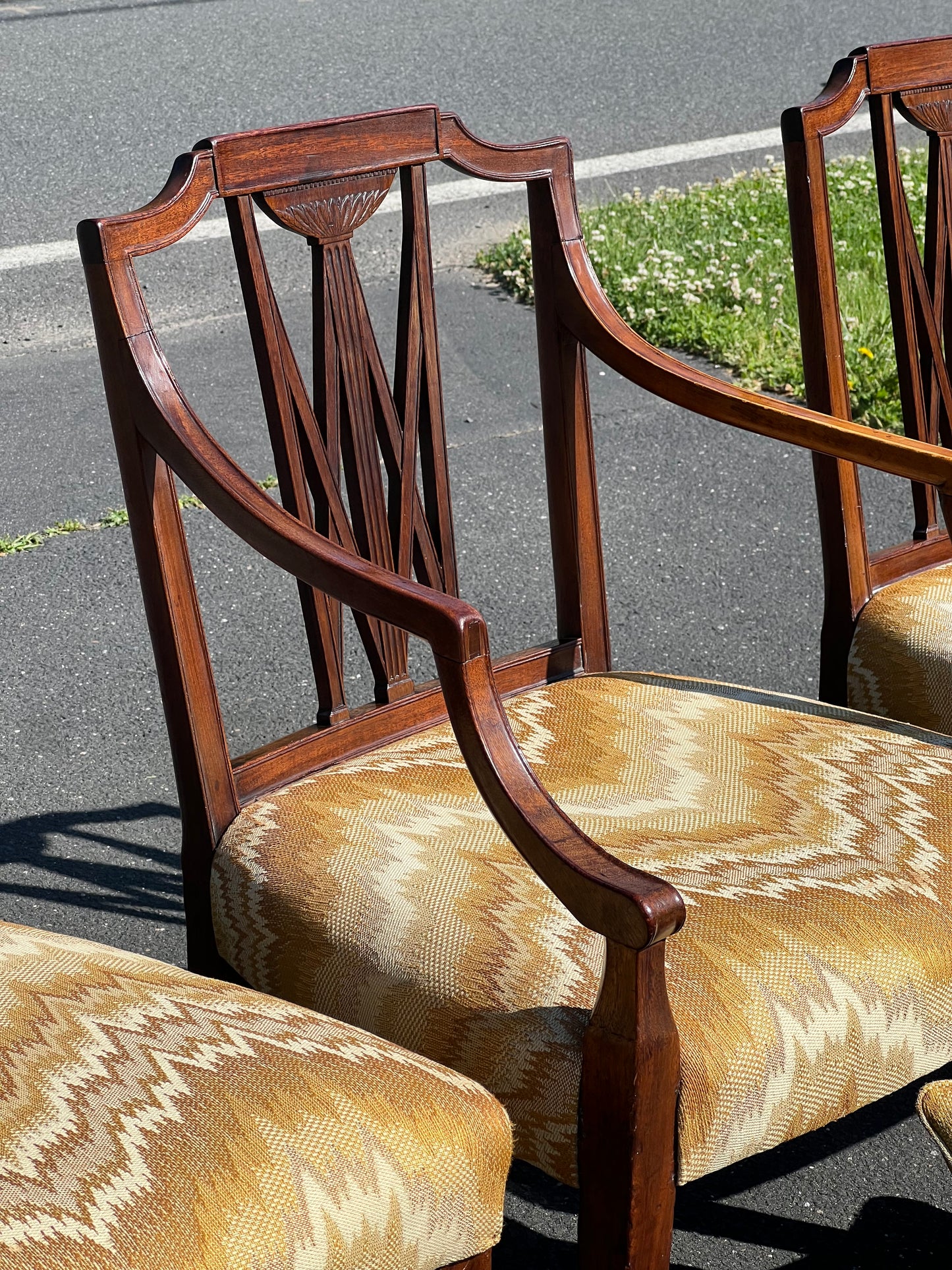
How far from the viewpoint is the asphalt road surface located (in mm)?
1569

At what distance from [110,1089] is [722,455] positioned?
8.84 ft

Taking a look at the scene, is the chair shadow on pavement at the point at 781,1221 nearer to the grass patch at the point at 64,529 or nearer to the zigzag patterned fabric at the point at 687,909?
the zigzag patterned fabric at the point at 687,909

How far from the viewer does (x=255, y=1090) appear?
916 millimetres

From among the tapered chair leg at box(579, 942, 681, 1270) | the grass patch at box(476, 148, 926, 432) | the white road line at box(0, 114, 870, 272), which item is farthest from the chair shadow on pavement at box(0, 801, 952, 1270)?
the white road line at box(0, 114, 870, 272)

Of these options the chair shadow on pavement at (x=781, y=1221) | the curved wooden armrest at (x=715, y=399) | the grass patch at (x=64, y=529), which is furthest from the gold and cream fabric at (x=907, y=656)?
the grass patch at (x=64, y=529)

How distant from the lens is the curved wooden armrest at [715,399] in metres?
1.36

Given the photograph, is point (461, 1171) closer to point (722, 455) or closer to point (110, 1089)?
Result: point (110, 1089)

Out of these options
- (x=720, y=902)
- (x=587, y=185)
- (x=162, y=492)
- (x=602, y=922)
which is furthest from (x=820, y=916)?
(x=587, y=185)

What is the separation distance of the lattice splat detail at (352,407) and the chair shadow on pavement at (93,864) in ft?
2.07

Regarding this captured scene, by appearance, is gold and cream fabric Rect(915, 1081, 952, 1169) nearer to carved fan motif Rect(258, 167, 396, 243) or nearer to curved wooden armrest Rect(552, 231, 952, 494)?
curved wooden armrest Rect(552, 231, 952, 494)

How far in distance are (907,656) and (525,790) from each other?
2.24 ft

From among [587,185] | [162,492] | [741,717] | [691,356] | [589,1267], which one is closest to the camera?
[589,1267]

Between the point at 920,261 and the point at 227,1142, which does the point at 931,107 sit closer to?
the point at 920,261

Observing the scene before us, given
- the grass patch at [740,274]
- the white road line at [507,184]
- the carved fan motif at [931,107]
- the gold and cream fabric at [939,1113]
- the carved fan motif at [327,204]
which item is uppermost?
the white road line at [507,184]
